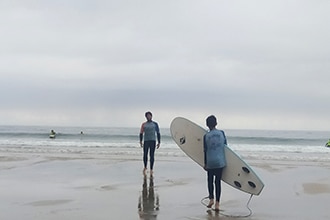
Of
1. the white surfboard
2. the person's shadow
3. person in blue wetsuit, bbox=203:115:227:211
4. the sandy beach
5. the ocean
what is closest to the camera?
the person's shadow

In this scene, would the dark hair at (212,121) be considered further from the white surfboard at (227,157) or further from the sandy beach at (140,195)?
the sandy beach at (140,195)

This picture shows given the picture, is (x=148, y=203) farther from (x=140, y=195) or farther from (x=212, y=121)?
(x=212, y=121)

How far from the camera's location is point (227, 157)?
26.8ft

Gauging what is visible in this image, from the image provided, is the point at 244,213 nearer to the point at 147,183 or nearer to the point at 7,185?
the point at 147,183

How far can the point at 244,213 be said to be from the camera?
Answer: 7574 mm

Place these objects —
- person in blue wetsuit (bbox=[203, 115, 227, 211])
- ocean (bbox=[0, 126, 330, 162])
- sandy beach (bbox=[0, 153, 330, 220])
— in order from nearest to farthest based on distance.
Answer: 1. sandy beach (bbox=[0, 153, 330, 220])
2. person in blue wetsuit (bbox=[203, 115, 227, 211])
3. ocean (bbox=[0, 126, 330, 162])

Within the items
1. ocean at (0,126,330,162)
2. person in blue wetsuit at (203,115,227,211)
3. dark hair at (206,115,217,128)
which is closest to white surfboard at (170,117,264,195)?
person in blue wetsuit at (203,115,227,211)

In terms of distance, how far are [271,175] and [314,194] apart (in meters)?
3.58

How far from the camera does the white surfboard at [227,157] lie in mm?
8070

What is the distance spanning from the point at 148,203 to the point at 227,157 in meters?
1.71

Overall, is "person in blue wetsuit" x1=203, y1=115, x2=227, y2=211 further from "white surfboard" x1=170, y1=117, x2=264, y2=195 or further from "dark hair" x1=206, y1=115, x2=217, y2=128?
"white surfboard" x1=170, y1=117, x2=264, y2=195

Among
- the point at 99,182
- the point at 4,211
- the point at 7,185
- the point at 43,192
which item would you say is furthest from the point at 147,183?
the point at 4,211

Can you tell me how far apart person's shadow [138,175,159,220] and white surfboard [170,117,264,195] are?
1209mm

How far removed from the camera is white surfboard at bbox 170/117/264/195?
26.5ft
